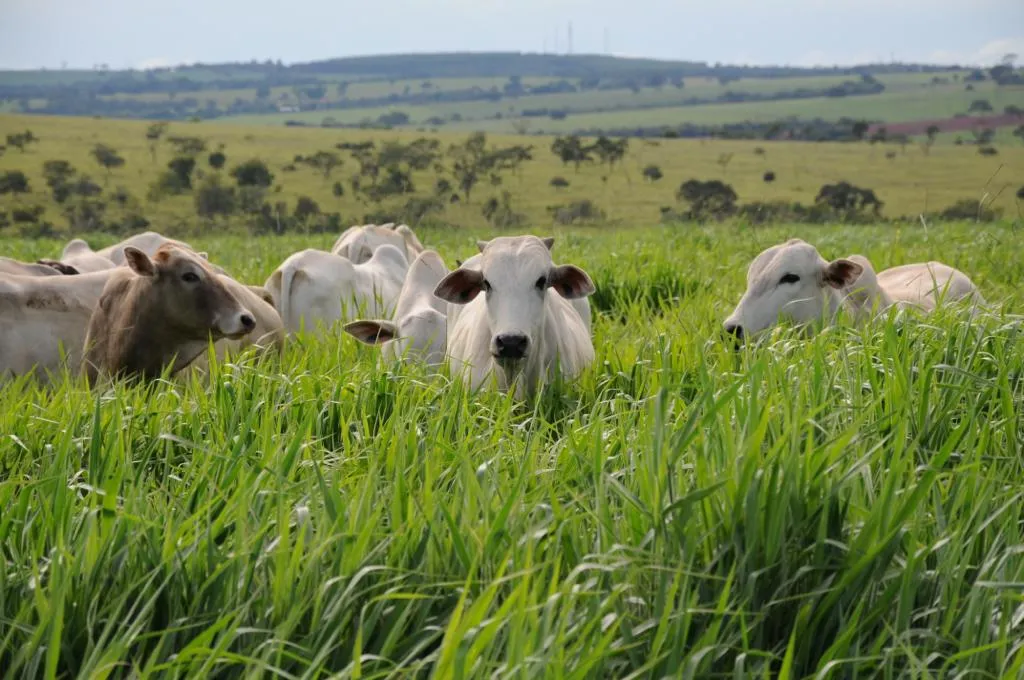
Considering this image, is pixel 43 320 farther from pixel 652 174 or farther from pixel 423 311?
pixel 652 174

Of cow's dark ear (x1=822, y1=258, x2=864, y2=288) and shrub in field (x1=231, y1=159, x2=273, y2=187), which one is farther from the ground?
cow's dark ear (x1=822, y1=258, x2=864, y2=288)

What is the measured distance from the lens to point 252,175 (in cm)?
5894

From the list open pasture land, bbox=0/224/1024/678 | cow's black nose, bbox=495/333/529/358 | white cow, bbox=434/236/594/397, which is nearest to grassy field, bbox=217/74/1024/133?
white cow, bbox=434/236/594/397

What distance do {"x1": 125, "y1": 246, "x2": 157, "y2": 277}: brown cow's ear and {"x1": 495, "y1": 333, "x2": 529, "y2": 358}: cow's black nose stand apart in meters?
2.39

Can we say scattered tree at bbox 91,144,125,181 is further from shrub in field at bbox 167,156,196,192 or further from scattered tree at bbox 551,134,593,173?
scattered tree at bbox 551,134,593,173

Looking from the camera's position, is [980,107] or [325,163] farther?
[980,107]

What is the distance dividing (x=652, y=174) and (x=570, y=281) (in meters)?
66.8

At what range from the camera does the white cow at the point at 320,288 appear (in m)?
9.45

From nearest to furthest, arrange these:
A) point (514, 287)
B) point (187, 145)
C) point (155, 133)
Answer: point (514, 287) < point (187, 145) < point (155, 133)

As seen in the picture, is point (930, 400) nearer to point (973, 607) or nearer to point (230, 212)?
point (973, 607)

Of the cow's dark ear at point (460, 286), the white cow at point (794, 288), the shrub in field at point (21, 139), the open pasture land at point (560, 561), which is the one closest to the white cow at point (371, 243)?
the white cow at point (794, 288)

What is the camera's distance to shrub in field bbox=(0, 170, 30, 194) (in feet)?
181

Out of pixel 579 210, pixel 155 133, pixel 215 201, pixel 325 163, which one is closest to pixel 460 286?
pixel 215 201

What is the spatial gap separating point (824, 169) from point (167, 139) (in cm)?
4292
